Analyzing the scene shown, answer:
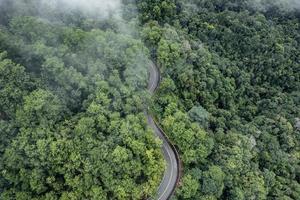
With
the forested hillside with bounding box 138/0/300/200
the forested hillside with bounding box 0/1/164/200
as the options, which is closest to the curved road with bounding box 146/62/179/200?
the forested hillside with bounding box 138/0/300/200

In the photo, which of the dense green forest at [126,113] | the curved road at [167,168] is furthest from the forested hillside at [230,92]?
the curved road at [167,168]

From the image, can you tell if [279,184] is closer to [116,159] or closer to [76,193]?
[116,159]

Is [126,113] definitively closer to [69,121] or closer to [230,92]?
[69,121]

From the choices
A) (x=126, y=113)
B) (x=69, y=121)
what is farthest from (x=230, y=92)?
(x=69, y=121)

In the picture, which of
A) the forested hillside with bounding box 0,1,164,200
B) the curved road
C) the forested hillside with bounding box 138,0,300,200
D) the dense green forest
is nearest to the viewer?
the forested hillside with bounding box 0,1,164,200

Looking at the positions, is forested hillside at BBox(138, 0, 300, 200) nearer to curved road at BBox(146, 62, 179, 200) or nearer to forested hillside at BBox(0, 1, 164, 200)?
curved road at BBox(146, 62, 179, 200)

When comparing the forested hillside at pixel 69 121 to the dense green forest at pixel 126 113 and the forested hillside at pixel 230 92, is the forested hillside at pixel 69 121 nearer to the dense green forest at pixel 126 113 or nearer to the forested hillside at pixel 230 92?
the dense green forest at pixel 126 113

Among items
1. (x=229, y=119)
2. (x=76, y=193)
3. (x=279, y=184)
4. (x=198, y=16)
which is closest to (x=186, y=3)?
(x=198, y=16)
